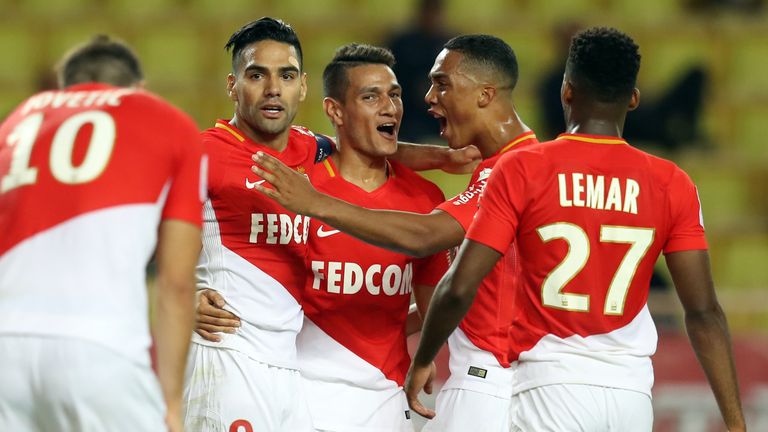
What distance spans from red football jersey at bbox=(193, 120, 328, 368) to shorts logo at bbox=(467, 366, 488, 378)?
0.81 meters

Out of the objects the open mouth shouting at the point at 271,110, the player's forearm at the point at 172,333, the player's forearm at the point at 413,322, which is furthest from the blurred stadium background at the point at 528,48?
the player's forearm at the point at 172,333

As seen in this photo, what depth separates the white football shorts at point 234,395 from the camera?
5.25 metres

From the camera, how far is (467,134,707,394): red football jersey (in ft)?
15.1

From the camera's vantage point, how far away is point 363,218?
498 cm

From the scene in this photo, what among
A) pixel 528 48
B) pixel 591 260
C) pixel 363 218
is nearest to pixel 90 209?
pixel 363 218

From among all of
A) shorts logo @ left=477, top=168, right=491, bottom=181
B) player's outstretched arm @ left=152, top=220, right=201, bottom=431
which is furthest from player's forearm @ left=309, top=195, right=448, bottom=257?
player's outstretched arm @ left=152, top=220, right=201, bottom=431

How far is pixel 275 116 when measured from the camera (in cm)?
554

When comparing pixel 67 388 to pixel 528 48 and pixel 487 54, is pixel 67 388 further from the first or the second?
pixel 528 48

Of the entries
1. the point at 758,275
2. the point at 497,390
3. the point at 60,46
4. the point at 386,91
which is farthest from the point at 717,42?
the point at 497,390

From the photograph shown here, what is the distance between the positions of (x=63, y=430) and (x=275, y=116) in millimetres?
2096

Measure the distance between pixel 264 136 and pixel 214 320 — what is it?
35.1 inches

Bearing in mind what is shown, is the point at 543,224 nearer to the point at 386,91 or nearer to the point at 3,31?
the point at 386,91

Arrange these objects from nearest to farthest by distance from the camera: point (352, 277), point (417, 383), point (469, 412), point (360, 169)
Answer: point (469, 412) < point (417, 383) < point (352, 277) < point (360, 169)

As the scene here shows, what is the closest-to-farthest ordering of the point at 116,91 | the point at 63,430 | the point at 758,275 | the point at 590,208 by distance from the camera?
the point at 63,430 < the point at 116,91 < the point at 590,208 < the point at 758,275
